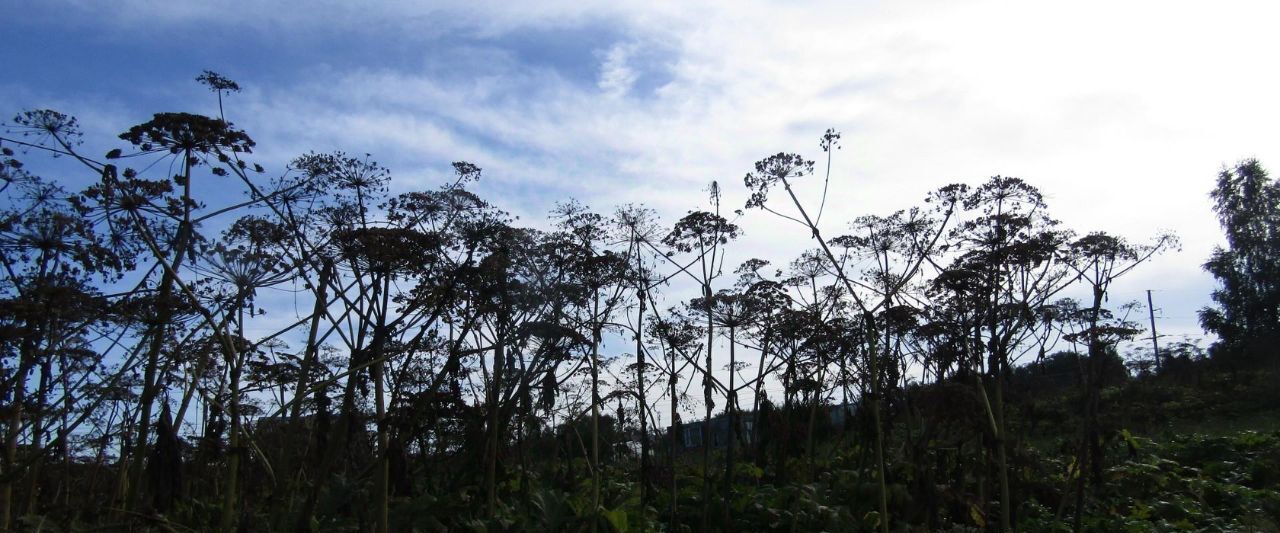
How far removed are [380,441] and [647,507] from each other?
558 centimetres

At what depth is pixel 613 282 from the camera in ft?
40.4

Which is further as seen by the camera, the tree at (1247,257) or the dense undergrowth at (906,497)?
the tree at (1247,257)

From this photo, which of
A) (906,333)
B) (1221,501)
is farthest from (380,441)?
(1221,501)

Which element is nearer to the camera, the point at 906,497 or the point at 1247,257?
the point at 906,497

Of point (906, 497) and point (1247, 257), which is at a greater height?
point (1247, 257)

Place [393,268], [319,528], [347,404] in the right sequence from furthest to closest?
[319,528] → [393,268] → [347,404]

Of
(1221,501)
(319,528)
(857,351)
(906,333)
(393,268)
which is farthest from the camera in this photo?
(1221,501)

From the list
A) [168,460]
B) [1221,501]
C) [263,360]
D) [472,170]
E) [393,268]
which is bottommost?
[1221,501]

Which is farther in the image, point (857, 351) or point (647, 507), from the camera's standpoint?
point (857, 351)

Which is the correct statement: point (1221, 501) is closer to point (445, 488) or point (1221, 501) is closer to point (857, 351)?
point (857, 351)

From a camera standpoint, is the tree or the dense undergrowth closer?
the dense undergrowth

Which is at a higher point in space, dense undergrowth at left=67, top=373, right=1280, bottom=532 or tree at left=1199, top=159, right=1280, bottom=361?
tree at left=1199, top=159, right=1280, bottom=361

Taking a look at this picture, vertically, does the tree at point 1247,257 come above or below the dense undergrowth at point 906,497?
above

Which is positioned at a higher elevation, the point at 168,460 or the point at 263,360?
the point at 263,360
